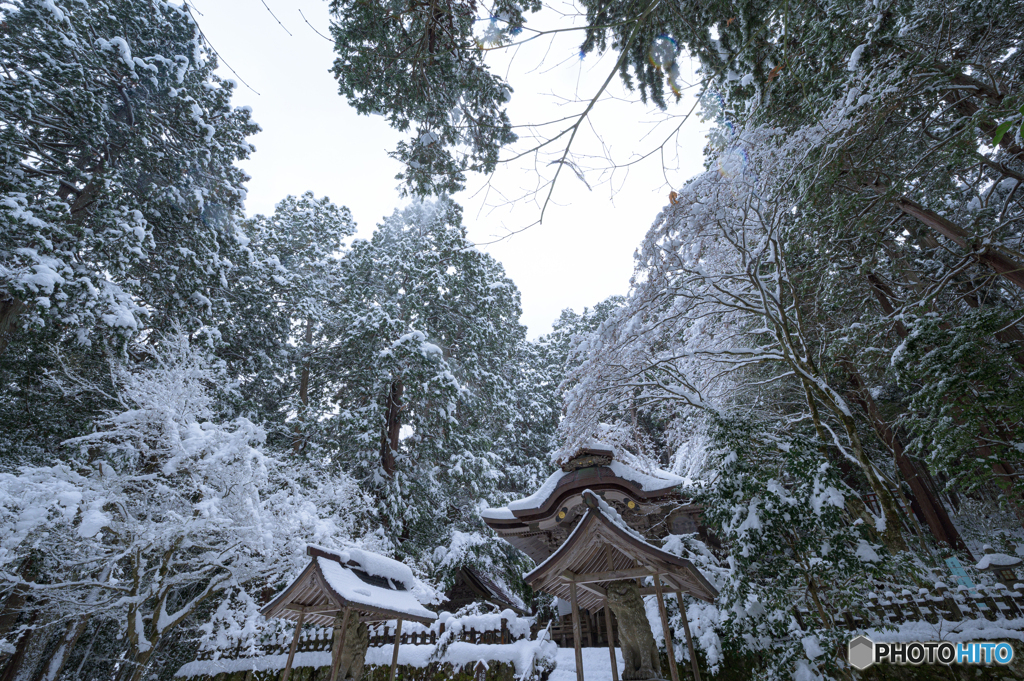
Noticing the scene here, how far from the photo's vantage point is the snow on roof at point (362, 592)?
5598 mm

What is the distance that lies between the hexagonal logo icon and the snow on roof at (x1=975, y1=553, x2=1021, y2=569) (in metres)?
2.57

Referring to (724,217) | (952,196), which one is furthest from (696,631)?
(952,196)

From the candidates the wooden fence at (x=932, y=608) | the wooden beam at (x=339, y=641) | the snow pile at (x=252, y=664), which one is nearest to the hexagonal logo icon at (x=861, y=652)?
the wooden fence at (x=932, y=608)

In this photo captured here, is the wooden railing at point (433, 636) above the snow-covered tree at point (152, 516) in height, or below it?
below

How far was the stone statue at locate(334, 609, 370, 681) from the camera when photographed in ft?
19.0

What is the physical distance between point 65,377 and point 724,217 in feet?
45.8

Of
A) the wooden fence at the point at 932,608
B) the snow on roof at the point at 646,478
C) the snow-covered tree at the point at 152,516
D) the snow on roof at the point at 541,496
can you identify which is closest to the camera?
the wooden fence at the point at 932,608

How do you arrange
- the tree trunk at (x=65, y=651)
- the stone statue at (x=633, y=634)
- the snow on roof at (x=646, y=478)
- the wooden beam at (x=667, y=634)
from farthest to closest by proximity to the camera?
the tree trunk at (x=65, y=651)
the snow on roof at (x=646, y=478)
the stone statue at (x=633, y=634)
the wooden beam at (x=667, y=634)

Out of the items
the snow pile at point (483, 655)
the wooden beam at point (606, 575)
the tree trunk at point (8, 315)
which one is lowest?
the snow pile at point (483, 655)

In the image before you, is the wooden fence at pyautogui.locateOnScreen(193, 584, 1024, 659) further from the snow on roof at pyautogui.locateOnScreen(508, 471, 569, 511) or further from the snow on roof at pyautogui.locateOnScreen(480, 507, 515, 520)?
the snow on roof at pyautogui.locateOnScreen(480, 507, 515, 520)

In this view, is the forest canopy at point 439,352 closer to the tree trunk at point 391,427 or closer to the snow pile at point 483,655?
the tree trunk at point 391,427

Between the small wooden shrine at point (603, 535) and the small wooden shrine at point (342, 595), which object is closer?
the small wooden shrine at point (603, 535)

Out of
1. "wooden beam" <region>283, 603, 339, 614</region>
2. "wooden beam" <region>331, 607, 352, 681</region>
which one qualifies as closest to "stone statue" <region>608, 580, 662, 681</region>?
"wooden beam" <region>331, 607, 352, 681</region>

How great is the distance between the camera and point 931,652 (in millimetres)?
→ 4926
